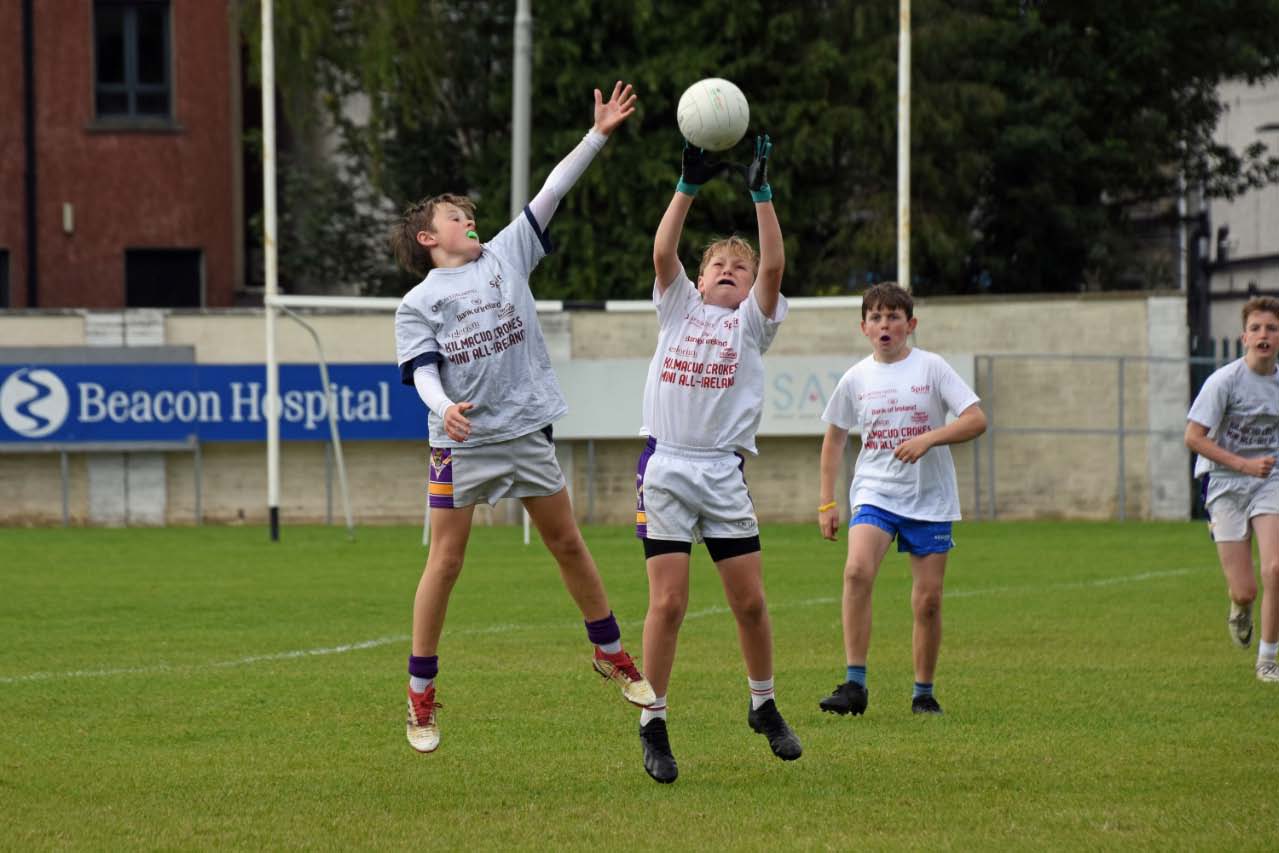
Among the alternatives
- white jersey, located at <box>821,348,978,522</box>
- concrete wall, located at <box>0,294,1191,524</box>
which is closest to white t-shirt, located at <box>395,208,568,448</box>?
white jersey, located at <box>821,348,978,522</box>

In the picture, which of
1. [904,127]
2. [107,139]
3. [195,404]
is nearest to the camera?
[904,127]

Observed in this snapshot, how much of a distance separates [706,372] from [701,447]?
0.28m

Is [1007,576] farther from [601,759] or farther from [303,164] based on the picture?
[303,164]

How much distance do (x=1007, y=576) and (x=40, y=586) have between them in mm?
8235

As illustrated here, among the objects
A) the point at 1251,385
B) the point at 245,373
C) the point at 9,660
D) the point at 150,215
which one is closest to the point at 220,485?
the point at 245,373

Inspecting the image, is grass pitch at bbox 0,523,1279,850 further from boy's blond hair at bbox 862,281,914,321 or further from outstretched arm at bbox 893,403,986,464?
boy's blond hair at bbox 862,281,914,321

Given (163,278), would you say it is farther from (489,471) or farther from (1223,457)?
(489,471)

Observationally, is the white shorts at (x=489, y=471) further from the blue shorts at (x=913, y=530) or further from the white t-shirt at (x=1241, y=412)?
the white t-shirt at (x=1241, y=412)

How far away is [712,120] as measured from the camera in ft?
24.7

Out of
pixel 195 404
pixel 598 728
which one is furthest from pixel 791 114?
pixel 598 728

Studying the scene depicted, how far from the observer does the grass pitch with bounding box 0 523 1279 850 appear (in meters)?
6.33

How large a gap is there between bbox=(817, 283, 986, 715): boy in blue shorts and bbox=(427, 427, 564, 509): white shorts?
165 centimetres

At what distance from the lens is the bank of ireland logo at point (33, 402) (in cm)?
2577

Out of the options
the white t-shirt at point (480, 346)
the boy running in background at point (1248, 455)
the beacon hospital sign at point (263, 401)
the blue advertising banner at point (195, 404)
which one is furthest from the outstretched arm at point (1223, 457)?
the blue advertising banner at point (195, 404)
